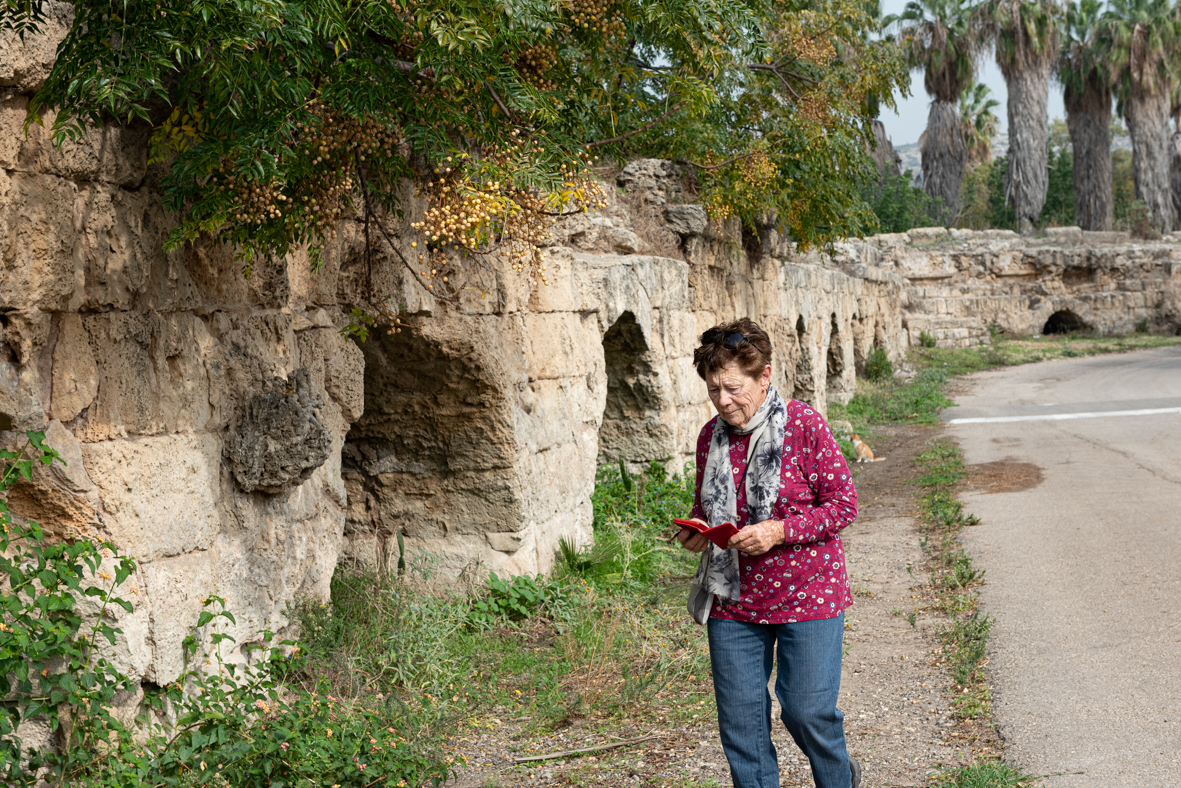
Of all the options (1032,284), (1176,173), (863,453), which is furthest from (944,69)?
(863,453)

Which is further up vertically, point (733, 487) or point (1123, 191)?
point (1123, 191)

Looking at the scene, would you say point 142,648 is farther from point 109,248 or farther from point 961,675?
point 961,675

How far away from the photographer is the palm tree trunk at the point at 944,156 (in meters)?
37.1

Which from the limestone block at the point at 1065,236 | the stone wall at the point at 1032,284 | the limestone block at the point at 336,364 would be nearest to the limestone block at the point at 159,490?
the limestone block at the point at 336,364

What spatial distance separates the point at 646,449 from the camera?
377 inches

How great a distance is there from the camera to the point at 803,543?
322 centimetres

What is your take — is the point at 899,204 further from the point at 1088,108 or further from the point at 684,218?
the point at 684,218

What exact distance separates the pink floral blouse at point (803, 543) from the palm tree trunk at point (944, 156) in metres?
37.2

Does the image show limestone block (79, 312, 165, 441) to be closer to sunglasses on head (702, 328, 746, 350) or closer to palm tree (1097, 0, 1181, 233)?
sunglasses on head (702, 328, 746, 350)

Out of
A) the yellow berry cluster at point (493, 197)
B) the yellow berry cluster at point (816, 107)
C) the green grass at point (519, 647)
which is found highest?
the yellow berry cluster at point (816, 107)

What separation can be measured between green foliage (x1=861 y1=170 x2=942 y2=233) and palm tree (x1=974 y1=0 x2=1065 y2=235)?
332 cm

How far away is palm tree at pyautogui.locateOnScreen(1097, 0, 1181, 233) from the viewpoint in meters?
35.6

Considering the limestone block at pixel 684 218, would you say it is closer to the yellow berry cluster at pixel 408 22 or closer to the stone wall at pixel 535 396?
the stone wall at pixel 535 396

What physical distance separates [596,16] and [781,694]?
3314mm
